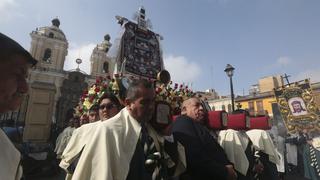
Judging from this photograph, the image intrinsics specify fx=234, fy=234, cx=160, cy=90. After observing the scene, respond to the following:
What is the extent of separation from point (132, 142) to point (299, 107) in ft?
40.7

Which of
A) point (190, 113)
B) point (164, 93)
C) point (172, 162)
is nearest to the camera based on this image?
point (172, 162)

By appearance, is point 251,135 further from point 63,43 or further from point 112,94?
point 63,43

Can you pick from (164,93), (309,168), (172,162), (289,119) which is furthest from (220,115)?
(289,119)

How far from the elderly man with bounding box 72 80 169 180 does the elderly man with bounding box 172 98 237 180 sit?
0.88 metres

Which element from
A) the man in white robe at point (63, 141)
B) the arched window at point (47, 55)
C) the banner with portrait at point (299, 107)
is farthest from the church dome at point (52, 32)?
the banner with portrait at point (299, 107)

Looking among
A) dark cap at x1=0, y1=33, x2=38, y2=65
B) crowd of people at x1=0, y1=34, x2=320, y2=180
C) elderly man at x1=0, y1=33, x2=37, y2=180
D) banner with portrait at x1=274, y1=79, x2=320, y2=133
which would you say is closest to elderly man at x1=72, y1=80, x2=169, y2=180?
crowd of people at x1=0, y1=34, x2=320, y2=180

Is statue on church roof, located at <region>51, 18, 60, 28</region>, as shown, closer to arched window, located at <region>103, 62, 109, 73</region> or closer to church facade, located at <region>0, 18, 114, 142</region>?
church facade, located at <region>0, 18, 114, 142</region>

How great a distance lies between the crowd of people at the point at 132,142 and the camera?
4.23 feet

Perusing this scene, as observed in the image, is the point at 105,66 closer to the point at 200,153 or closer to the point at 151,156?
the point at 200,153

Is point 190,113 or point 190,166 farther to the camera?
point 190,113

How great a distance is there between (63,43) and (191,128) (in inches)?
1435

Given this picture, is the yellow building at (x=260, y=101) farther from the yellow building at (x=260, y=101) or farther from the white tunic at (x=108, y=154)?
the white tunic at (x=108, y=154)

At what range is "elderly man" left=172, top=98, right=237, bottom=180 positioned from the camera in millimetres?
2807

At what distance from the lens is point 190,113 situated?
11.4 feet
